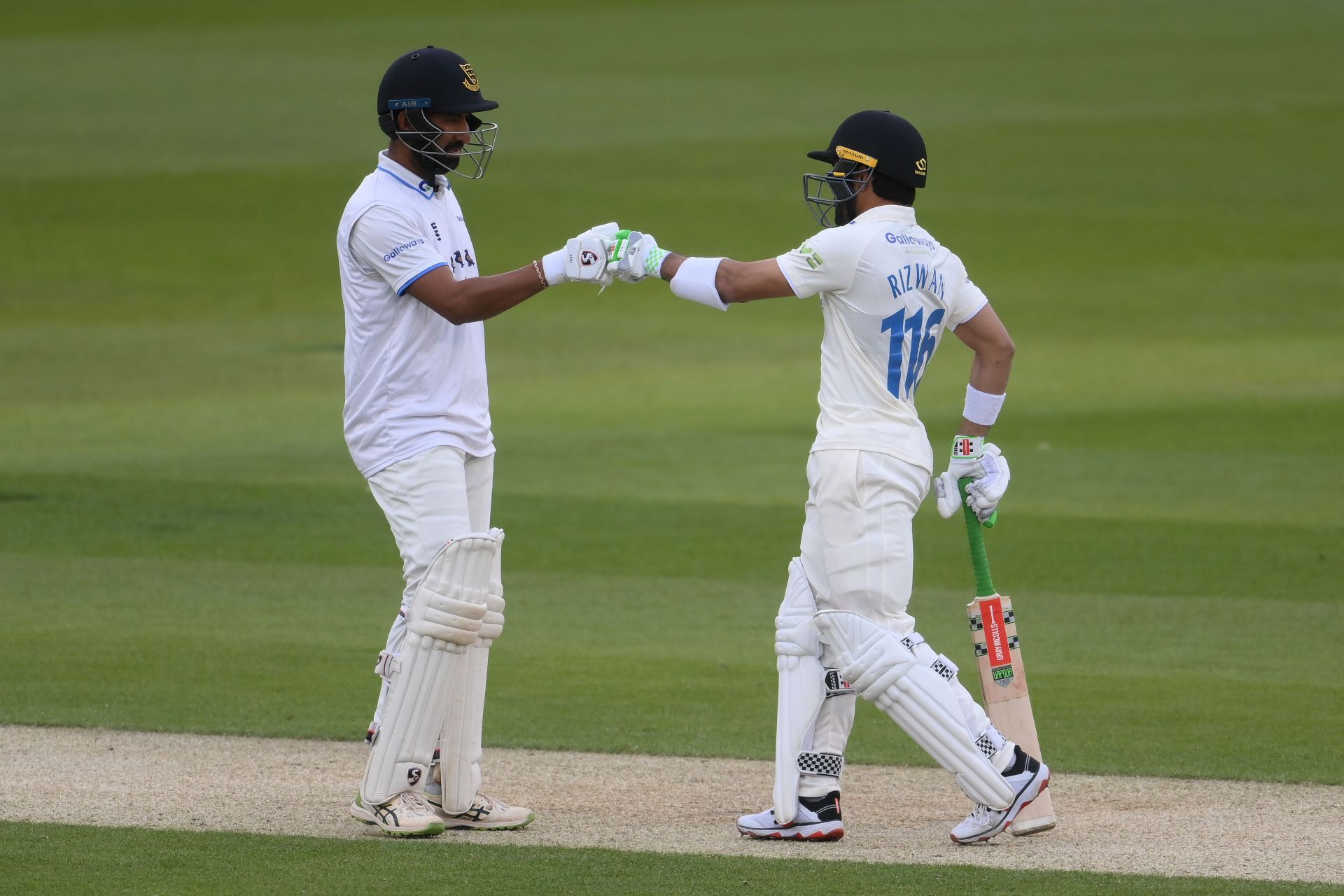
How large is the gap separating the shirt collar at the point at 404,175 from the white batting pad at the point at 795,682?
1575 mm

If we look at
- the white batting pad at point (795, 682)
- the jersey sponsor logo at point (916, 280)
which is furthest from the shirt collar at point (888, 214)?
the white batting pad at point (795, 682)

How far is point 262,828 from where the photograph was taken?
512 cm

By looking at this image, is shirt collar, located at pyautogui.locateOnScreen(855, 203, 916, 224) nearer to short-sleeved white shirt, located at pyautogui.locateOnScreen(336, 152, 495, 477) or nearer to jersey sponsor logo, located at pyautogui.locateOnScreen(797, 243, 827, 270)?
jersey sponsor logo, located at pyautogui.locateOnScreen(797, 243, 827, 270)

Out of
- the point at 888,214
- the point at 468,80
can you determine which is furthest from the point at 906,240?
the point at 468,80

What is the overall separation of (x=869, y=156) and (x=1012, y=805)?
6.16 ft

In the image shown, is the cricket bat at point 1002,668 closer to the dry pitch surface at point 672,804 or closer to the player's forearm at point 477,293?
the dry pitch surface at point 672,804

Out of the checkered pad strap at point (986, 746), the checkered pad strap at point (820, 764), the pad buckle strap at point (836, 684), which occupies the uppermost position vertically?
the pad buckle strap at point (836, 684)

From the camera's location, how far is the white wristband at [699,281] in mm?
5000

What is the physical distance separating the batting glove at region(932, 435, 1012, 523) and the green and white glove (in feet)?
3.43

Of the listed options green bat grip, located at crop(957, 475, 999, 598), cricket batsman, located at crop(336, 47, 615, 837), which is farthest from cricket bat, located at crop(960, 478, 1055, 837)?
cricket batsman, located at crop(336, 47, 615, 837)

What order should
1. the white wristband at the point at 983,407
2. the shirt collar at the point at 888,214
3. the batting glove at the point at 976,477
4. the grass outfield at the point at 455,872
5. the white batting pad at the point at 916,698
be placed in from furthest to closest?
the white wristband at the point at 983,407 < the batting glove at the point at 976,477 < the shirt collar at the point at 888,214 < the white batting pad at the point at 916,698 < the grass outfield at the point at 455,872

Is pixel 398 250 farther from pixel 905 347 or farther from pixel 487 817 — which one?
pixel 487 817

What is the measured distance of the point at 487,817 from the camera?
524 centimetres

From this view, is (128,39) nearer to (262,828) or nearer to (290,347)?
(290,347)
